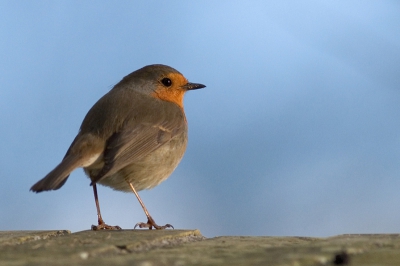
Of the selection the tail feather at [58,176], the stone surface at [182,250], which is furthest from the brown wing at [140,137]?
the stone surface at [182,250]

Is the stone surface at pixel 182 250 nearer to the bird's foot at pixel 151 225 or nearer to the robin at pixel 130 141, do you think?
the robin at pixel 130 141

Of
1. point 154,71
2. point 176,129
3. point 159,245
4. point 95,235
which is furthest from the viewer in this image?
point 154,71

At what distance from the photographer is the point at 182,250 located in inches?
97.7

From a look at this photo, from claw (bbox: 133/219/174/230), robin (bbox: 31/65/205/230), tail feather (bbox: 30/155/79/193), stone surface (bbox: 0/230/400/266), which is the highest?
→ robin (bbox: 31/65/205/230)

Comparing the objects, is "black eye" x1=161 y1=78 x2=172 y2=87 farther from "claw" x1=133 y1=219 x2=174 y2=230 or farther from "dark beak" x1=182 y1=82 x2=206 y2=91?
"claw" x1=133 y1=219 x2=174 y2=230

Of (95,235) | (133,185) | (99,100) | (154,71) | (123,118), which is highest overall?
(154,71)

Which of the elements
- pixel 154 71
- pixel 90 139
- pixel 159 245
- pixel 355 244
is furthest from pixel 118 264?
pixel 154 71

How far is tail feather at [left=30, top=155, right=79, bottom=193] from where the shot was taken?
404 centimetres

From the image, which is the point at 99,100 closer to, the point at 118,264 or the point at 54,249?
the point at 54,249

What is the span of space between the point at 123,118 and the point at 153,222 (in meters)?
0.87

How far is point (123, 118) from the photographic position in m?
5.14

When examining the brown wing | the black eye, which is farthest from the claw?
the black eye

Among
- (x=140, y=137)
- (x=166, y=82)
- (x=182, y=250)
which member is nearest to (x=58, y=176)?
(x=140, y=137)

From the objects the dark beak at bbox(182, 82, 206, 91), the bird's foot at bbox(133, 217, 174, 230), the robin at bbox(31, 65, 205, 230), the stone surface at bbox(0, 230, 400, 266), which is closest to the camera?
the stone surface at bbox(0, 230, 400, 266)
